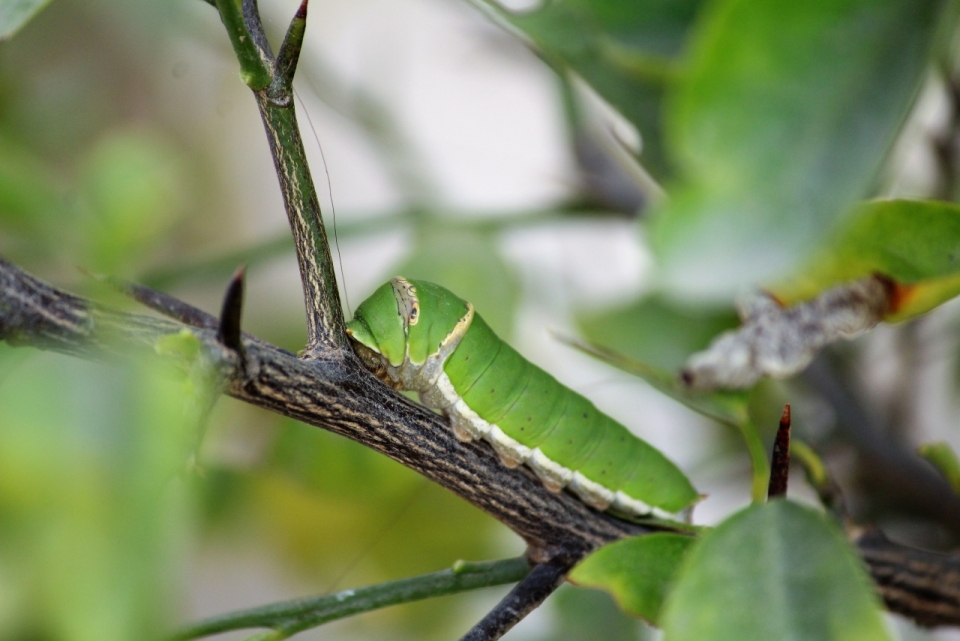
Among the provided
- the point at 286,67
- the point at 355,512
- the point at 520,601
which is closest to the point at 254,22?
the point at 286,67

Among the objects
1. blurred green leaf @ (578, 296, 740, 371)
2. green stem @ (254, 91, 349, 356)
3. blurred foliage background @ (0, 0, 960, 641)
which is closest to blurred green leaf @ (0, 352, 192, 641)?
blurred foliage background @ (0, 0, 960, 641)

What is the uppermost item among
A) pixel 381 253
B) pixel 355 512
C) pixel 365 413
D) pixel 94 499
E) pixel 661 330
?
pixel 381 253

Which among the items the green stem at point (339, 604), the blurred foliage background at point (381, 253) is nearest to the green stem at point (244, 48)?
the blurred foliage background at point (381, 253)

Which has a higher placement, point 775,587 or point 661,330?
point 661,330

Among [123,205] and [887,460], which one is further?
[887,460]

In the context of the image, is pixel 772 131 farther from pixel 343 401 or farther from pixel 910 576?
pixel 910 576

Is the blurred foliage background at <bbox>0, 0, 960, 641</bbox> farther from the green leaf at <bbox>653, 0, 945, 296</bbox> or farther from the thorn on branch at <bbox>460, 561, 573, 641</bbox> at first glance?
the thorn on branch at <bbox>460, 561, 573, 641</bbox>

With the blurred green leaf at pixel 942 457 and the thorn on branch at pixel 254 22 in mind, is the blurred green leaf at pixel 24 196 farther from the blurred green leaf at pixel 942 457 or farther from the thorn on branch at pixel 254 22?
the blurred green leaf at pixel 942 457

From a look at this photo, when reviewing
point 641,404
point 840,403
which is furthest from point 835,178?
point 641,404
